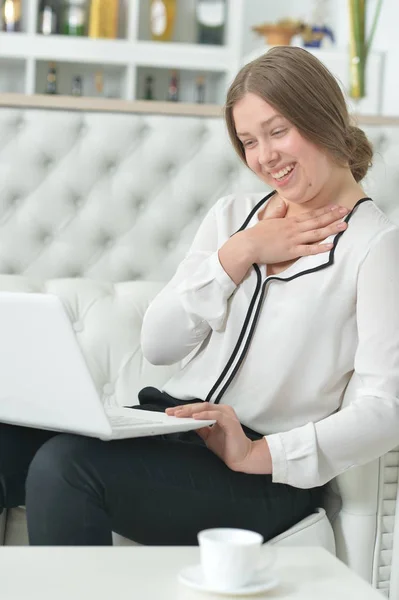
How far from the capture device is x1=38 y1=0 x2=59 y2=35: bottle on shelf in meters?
4.66

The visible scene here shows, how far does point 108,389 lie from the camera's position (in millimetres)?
2020

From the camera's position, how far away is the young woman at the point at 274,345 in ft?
4.29

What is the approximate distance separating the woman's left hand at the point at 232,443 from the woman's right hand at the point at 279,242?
254mm

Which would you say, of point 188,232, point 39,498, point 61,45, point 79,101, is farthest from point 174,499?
point 61,45

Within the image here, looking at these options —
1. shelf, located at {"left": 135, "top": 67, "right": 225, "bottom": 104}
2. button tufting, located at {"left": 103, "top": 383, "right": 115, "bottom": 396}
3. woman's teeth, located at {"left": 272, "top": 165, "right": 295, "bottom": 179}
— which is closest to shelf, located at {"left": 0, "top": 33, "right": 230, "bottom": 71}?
shelf, located at {"left": 135, "top": 67, "right": 225, "bottom": 104}

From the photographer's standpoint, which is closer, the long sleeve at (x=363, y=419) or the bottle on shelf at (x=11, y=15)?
the long sleeve at (x=363, y=419)

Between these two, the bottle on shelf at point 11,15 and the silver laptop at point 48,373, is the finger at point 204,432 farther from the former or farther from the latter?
the bottle on shelf at point 11,15

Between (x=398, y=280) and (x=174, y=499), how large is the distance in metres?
0.46

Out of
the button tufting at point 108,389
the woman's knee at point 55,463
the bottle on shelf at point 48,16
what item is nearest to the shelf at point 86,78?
the bottle on shelf at point 48,16

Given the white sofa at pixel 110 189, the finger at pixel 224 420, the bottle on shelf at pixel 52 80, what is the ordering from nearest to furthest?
1. the finger at pixel 224 420
2. the white sofa at pixel 110 189
3. the bottle on shelf at pixel 52 80

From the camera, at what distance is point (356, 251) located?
4.65 ft

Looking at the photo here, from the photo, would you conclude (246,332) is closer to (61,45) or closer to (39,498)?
(39,498)

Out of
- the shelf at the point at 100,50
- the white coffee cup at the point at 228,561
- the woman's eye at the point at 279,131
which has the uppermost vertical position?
the woman's eye at the point at 279,131

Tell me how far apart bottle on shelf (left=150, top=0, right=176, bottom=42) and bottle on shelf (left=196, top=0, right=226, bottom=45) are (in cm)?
16
